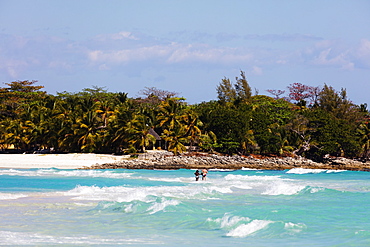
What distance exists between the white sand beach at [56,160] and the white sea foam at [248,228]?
35361 mm

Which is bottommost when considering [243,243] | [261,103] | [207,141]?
[243,243]

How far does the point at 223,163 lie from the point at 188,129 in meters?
5.78

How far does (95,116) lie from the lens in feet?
180

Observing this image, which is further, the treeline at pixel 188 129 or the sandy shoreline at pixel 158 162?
the treeline at pixel 188 129

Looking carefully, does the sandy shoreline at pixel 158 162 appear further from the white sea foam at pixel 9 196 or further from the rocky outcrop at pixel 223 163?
the white sea foam at pixel 9 196

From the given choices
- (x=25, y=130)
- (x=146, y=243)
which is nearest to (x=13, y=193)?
(x=146, y=243)

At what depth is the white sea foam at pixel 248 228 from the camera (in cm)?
1455

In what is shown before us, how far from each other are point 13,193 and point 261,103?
46.6 m

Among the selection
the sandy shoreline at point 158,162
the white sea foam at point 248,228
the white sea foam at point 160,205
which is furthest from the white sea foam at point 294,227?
the sandy shoreline at point 158,162

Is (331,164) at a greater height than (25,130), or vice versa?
(25,130)

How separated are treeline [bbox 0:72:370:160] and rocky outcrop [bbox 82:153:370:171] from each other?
1.57 metres

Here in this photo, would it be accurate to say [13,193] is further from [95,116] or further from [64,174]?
[95,116]

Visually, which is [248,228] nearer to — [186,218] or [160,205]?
[186,218]

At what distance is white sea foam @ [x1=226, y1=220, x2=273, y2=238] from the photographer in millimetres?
14555
